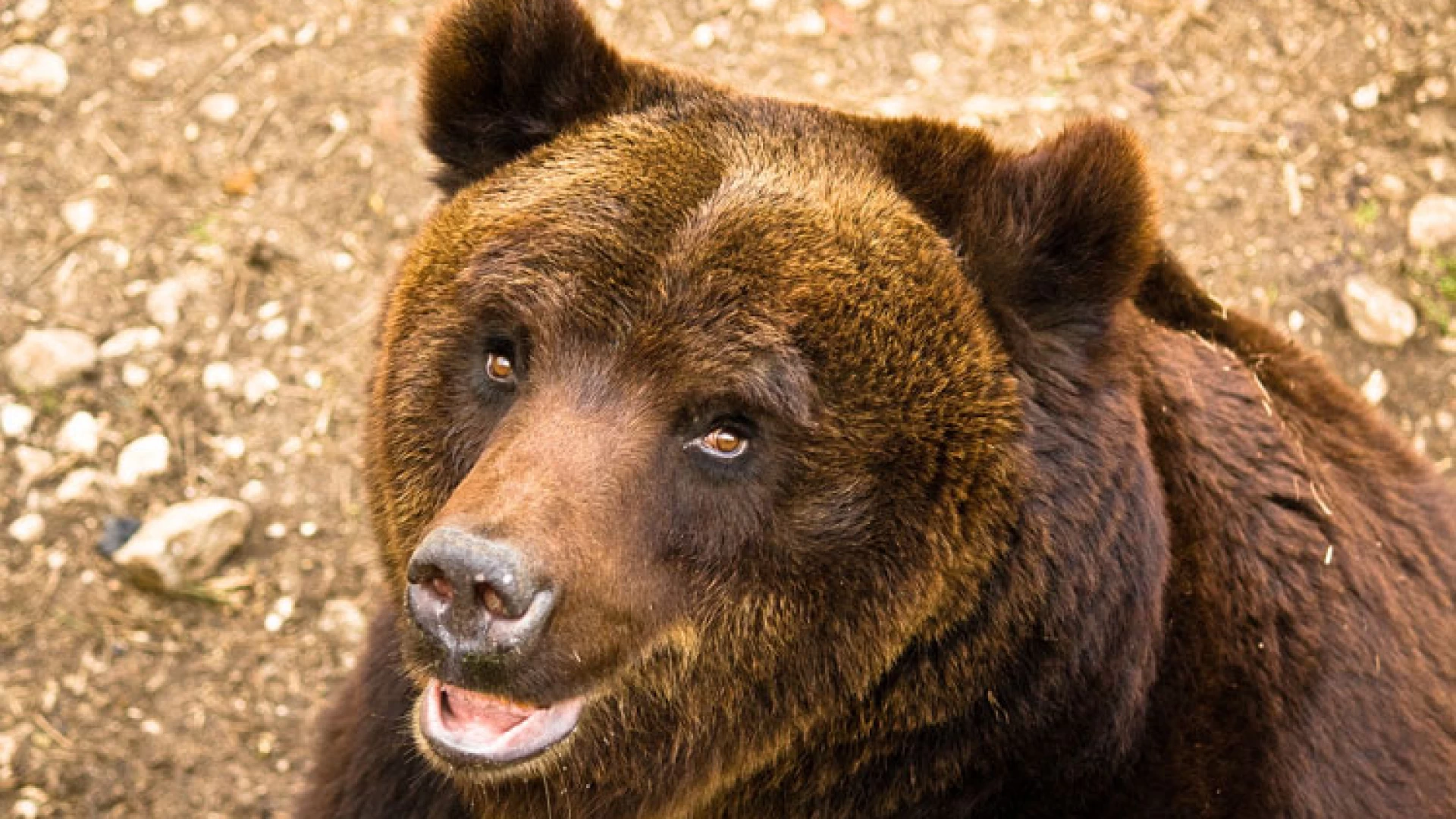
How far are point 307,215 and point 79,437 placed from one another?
1214mm

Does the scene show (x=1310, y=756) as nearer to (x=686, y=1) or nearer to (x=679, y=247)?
(x=679, y=247)

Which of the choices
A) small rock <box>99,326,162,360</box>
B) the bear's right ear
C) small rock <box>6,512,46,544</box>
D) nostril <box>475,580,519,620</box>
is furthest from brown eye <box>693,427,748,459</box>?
small rock <box>99,326,162,360</box>

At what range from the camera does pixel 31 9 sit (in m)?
6.65

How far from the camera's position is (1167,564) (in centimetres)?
354

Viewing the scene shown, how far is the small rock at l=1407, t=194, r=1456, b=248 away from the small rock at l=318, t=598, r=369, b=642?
14.0 ft

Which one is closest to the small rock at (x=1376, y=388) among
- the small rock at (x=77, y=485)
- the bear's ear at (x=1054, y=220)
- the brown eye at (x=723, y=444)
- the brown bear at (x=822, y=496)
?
the brown bear at (x=822, y=496)

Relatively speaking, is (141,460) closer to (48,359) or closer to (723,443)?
(48,359)

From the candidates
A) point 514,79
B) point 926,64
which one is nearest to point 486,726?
point 514,79

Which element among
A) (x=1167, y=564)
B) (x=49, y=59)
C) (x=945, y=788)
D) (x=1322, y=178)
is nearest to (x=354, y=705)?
(x=945, y=788)

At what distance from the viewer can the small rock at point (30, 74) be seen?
6.52m

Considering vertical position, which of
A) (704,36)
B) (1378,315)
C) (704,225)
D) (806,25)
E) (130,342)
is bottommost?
(130,342)

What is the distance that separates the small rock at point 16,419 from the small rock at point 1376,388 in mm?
4903

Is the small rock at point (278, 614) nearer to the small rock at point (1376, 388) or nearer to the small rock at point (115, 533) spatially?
the small rock at point (115, 533)

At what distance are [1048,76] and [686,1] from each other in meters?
1.52
